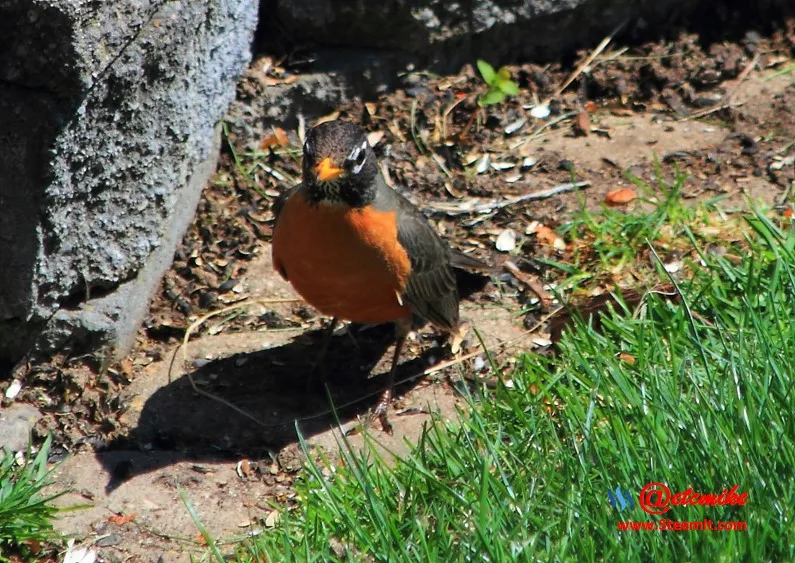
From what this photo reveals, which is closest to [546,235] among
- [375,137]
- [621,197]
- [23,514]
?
[621,197]

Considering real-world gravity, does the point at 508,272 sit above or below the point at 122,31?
below

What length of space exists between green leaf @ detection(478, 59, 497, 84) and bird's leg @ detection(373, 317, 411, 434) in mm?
1970

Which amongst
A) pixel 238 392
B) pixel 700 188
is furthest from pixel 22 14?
pixel 700 188

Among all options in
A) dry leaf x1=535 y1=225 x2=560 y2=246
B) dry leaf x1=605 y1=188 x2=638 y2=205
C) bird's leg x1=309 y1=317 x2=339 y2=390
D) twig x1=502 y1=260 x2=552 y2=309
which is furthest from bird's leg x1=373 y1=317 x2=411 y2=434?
dry leaf x1=605 y1=188 x2=638 y2=205

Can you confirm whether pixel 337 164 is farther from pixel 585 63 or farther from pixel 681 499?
pixel 585 63

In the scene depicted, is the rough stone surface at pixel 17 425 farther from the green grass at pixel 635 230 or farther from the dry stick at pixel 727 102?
the dry stick at pixel 727 102

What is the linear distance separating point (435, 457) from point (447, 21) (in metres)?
3.31

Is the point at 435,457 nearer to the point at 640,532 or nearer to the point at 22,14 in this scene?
the point at 640,532

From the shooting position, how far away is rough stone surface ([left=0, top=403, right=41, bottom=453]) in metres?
4.31

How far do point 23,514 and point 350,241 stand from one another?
1.64 meters

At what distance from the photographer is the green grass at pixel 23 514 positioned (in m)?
3.74

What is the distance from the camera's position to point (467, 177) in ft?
20.0

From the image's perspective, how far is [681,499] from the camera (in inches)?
119

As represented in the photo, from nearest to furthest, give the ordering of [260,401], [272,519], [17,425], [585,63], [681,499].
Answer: [681,499] → [272,519] → [17,425] → [260,401] → [585,63]
